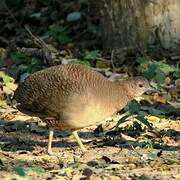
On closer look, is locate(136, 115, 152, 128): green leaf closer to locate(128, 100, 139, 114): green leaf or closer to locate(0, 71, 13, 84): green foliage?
locate(128, 100, 139, 114): green leaf

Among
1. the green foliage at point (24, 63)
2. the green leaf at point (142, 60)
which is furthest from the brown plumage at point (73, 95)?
the green foliage at point (24, 63)

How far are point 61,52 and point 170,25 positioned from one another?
1.58 metres

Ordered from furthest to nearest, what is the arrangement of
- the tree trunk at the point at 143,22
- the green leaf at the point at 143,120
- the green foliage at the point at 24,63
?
the tree trunk at the point at 143,22, the green foliage at the point at 24,63, the green leaf at the point at 143,120

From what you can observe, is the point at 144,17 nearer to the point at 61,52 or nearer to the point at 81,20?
the point at 61,52

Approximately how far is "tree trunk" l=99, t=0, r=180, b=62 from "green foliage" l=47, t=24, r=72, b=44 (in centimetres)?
142

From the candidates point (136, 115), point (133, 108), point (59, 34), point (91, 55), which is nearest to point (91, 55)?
point (91, 55)

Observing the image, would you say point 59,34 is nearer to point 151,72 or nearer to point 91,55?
point 91,55

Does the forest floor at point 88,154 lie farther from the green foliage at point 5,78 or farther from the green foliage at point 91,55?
the green foliage at point 91,55

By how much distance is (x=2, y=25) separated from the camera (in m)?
13.5

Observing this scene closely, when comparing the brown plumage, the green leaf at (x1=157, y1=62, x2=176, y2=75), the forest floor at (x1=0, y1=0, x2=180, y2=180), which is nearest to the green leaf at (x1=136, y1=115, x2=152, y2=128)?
the forest floor at (x1=0, y1=0, x2=180, y2=180)

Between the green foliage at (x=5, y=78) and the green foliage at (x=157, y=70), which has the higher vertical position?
the green foliage at (x=157, y=70)

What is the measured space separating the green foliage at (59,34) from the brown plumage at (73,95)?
15.7 ft

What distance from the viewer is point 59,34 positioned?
12.2m

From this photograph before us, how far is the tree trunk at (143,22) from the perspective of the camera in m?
10.2
